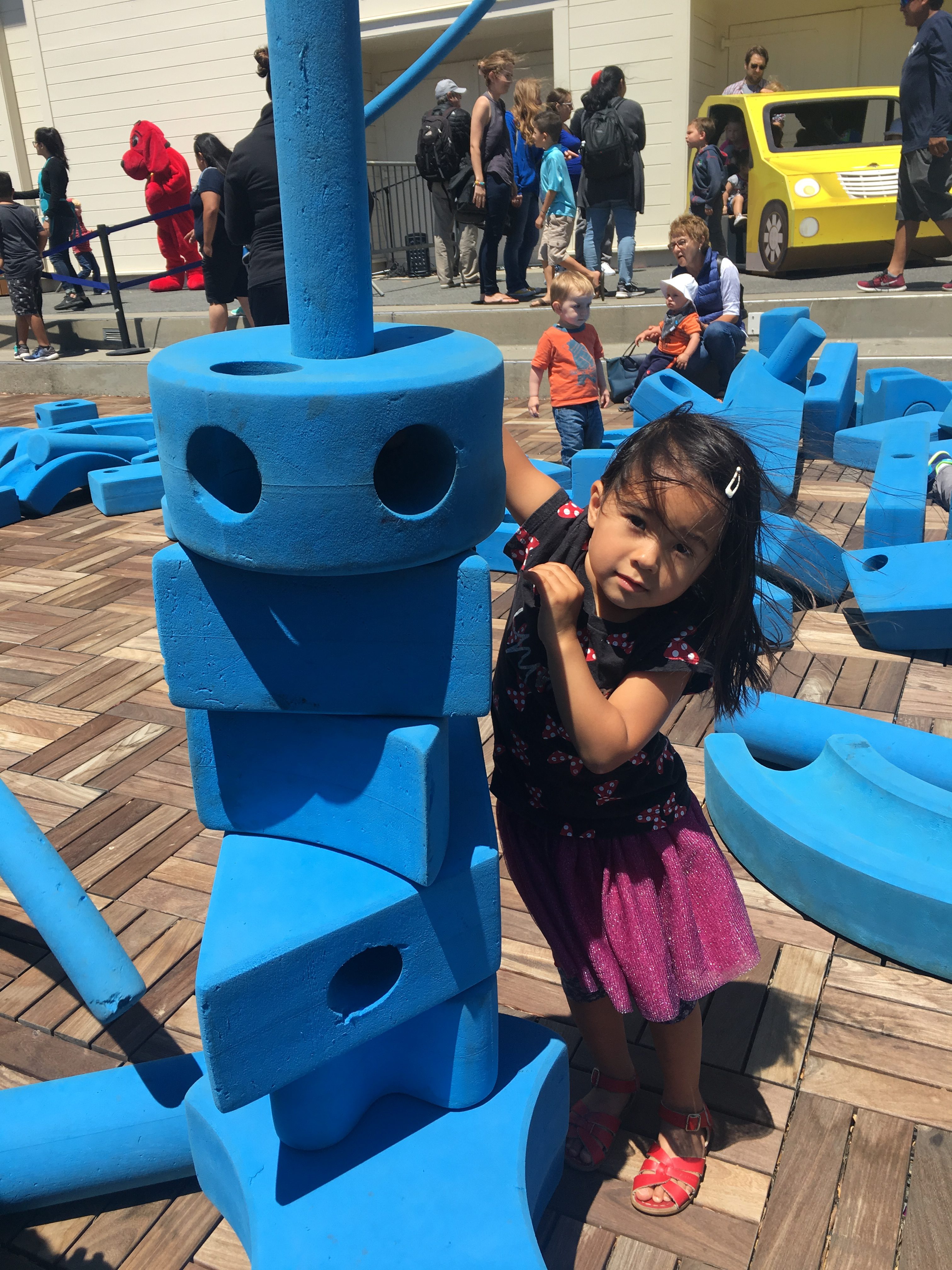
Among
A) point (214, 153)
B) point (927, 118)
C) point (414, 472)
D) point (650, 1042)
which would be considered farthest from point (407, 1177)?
point (927, 118)

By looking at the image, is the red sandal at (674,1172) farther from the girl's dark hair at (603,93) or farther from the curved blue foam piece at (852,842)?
the girl's dark hair at (603,93)

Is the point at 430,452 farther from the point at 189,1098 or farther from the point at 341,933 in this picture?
the point at 189,1098

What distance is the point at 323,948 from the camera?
4.05 feet

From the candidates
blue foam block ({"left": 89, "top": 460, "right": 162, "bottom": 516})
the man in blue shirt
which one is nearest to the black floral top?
blue foam block ({"left": 89, "top": 460, "right": 162, "bottom": 516})

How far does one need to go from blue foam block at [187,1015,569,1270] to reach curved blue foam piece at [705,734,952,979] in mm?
792

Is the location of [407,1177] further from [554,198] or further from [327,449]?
[554,198]

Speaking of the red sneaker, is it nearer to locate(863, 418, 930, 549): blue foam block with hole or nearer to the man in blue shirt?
the man in blue shirt

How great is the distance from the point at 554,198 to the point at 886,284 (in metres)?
2.46

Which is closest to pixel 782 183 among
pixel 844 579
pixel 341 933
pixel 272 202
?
pixel 272 202

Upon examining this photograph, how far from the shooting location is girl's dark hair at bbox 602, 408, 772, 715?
1.27 meters

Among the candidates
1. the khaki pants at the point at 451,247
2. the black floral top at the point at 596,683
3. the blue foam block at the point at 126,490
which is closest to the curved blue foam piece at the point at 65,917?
the black floral top at the point at 596,683

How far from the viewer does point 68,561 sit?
4605 mm

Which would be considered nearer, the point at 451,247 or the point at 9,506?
the point at 9,506

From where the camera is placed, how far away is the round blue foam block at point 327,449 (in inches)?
41.4
